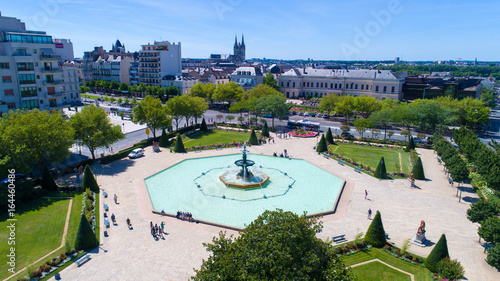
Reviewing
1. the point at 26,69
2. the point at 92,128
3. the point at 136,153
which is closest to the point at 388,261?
the point at 136,153

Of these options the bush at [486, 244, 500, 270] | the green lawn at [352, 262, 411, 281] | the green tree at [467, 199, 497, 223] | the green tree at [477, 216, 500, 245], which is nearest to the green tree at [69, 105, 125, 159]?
the green lawn at [352, 262, 411, 281]

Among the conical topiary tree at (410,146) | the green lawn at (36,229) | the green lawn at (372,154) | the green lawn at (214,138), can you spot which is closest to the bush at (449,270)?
the green lawn at (372,154)

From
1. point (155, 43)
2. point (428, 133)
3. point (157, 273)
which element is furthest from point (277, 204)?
point (155, 43)

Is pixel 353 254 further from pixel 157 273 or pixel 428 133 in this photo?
pixel 428 133

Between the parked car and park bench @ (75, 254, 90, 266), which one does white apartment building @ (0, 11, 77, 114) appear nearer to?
the parked car

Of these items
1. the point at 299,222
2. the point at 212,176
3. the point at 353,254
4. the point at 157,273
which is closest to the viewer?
the point at 299,222
